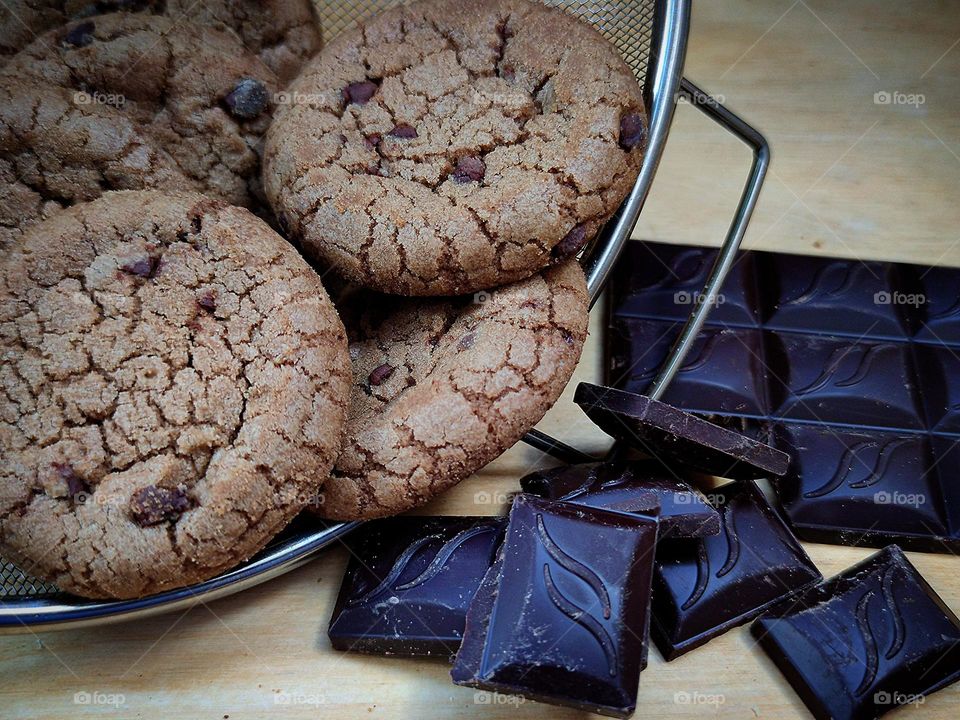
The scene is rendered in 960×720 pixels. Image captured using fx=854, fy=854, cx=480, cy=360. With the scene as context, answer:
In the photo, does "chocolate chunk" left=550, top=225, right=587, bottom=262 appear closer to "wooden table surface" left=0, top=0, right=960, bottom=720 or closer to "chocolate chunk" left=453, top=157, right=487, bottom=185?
"chocolate chunk" left=453, top=157, right=487, bottom=185

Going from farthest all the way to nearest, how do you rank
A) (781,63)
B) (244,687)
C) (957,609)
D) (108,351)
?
(781,63)
(957,609)
(244,687)
(108,351)

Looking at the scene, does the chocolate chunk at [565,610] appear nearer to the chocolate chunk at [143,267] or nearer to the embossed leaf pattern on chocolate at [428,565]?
the embossed leaf pattern on chocolate at [428,565]

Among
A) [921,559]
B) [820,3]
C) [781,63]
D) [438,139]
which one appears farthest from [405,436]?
[820,3]

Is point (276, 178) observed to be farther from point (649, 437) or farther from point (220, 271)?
point (649, 437)

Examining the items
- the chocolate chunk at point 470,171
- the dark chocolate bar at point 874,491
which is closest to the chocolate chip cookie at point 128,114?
the chocolate chunk at point 470,171

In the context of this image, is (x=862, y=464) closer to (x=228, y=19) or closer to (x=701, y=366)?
(x=701, y=366)
